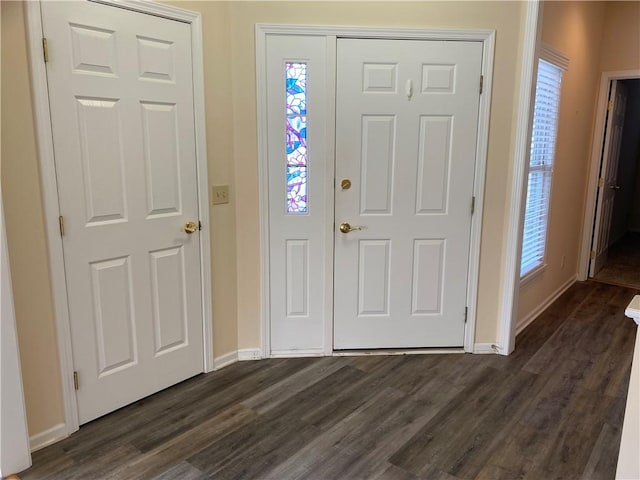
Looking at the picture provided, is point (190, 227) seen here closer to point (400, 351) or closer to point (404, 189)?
point (404, 189)

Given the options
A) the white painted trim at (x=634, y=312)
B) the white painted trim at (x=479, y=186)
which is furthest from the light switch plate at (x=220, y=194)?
the white painted trim at (x=634, y=312)

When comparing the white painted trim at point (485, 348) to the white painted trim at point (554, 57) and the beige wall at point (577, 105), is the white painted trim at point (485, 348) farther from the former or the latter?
the white painted trim at point (554, 57)

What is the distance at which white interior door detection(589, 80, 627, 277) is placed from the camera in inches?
182

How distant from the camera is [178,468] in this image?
206 centimetres

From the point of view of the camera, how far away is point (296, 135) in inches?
113

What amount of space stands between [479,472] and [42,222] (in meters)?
2.23

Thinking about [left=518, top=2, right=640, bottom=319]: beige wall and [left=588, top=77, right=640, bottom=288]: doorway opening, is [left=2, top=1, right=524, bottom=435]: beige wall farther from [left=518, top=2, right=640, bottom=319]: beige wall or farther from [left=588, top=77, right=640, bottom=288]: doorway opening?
[left=588, top=77, right=640, bottom=288]: doorway opening

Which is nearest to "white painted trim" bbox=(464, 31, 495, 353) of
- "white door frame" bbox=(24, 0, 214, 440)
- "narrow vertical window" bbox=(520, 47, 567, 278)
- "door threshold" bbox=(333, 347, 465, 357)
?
"door threshold" bbox=(333, 347, 465, 357)

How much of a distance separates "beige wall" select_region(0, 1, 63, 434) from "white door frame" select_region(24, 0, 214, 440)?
0.03 meters

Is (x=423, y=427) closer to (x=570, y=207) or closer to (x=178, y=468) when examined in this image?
(x=178, y=468)

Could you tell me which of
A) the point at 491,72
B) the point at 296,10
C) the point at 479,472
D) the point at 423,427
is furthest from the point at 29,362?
the point at 491,72

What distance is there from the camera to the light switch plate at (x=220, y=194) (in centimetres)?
277

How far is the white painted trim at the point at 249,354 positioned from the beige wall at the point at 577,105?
6.65 feet

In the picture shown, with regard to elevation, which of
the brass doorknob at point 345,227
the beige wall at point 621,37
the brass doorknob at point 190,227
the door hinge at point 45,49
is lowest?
the brass doorknob at point 345,227
